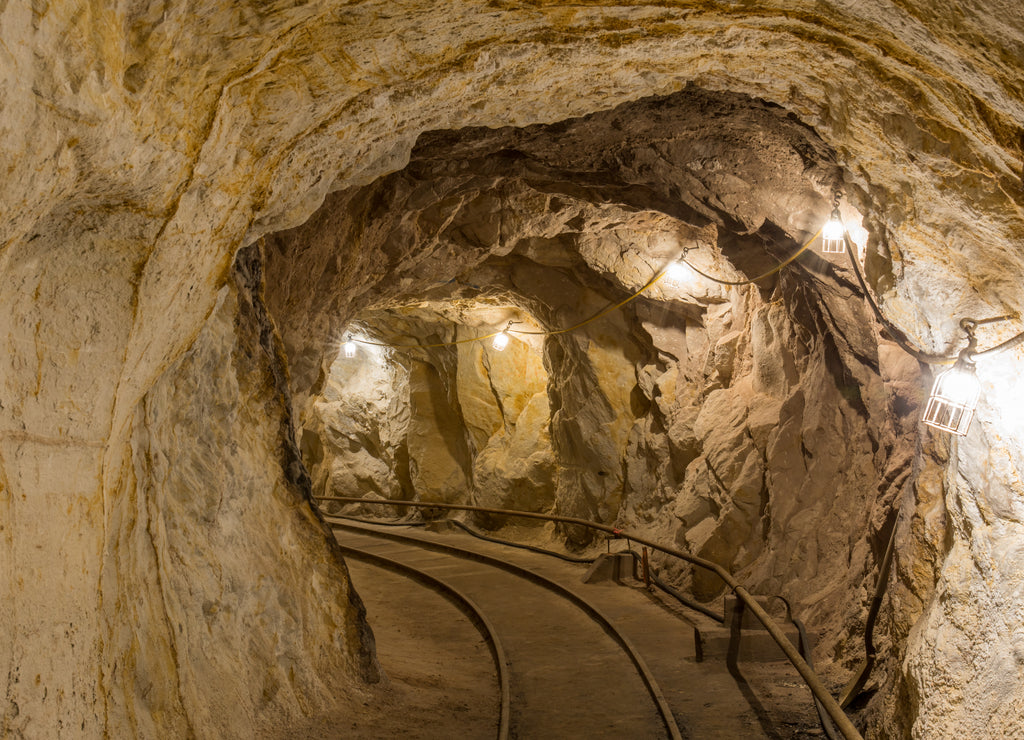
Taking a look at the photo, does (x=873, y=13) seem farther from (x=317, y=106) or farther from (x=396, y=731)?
(x=396, y=731)

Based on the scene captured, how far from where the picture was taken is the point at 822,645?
7520 mm

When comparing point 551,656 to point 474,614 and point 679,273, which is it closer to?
point 474,614

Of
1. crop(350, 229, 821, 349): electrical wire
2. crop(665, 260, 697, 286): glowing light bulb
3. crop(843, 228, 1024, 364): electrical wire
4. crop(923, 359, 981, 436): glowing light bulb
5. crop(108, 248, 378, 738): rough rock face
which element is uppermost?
crop(665, 260, 697, 286): glowing light bulb

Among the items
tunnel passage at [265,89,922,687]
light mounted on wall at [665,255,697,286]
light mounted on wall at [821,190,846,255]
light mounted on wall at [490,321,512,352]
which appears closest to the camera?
light mounted on wall at [821,190,846,255]

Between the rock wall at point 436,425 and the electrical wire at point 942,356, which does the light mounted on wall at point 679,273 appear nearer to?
the electrical wire at point 942,356

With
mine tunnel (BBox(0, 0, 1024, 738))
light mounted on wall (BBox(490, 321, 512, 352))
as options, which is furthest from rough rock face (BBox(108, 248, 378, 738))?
light mounted on wall (BBox(490, 321, 512, 352))

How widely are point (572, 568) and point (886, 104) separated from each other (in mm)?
9254

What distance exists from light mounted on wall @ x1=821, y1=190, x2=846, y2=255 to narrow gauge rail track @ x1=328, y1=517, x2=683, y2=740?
4099 mm

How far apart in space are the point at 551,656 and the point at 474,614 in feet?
5.54

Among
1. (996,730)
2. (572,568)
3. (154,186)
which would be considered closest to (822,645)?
(996,730)

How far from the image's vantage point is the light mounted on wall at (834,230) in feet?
21.3

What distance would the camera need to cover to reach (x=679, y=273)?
452 inches

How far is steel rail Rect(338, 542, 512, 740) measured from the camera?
637 centimetres

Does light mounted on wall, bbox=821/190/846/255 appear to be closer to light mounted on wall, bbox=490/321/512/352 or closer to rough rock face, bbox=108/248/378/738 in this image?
rough rock face, bbox=108/248/378/738
